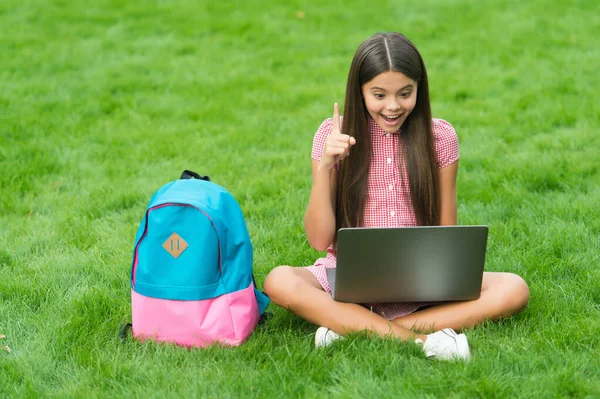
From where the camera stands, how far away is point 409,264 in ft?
9.65

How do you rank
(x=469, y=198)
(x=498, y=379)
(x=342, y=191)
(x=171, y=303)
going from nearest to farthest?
(x=498, y=379) → (x=171, y=303) → (x=342, y=191) → (x=469, y=198)

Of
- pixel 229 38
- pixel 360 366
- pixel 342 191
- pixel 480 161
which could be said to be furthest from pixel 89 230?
pixel 229 38

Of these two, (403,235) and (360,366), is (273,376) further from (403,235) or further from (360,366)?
(403,235)

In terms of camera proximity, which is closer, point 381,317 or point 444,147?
point 381,317

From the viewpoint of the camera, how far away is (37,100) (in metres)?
6.12

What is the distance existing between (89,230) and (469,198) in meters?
2.01

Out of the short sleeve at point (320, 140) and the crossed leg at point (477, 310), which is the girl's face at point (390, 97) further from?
the crossed leg at point (477, 310)

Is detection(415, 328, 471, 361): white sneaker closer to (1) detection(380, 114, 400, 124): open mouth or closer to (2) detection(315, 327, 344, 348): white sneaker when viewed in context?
(2) detection(315, 327, 344, 348): white sneaker

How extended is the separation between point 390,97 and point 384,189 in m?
0.40

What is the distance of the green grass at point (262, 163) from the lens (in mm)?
2846

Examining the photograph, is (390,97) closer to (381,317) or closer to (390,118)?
(390,118)

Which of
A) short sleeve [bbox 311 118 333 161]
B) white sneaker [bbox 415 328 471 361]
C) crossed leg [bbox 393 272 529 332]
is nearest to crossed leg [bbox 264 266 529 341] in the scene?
crossed leg [bbox 393 272 529 332]

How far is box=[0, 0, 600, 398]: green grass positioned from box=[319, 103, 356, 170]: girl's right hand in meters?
0.67

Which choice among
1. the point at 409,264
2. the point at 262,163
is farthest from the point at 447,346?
the point at 262,163
